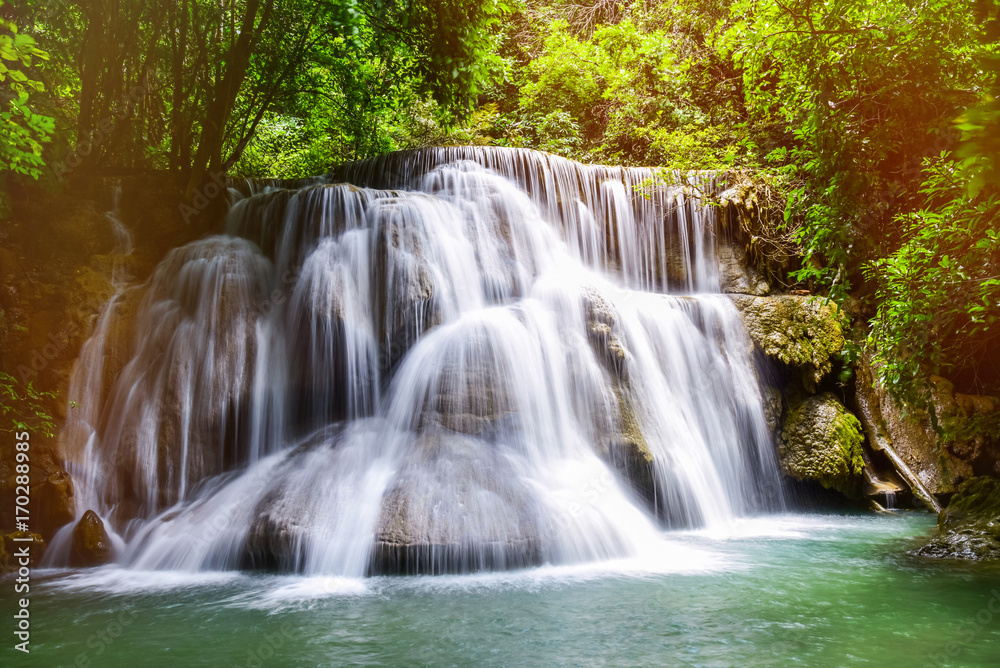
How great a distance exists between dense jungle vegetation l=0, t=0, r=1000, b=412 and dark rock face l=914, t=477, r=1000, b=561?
1.61m

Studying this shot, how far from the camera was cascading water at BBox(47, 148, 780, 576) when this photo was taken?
6293 mm

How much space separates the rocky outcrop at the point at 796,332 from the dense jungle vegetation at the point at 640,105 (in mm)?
1411

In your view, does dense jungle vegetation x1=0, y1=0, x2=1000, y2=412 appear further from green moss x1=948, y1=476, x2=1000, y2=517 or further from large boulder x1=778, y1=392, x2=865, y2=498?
large boulder x1=778, y1=392, x2=865, y2=498

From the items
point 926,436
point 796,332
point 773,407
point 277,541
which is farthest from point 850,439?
point 277,541

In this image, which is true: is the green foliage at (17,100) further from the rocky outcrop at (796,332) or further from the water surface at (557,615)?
the rocky outcrop at (796,332)

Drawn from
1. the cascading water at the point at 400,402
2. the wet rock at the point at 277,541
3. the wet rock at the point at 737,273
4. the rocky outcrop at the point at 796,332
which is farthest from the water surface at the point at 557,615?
the wet rock at the point at 737,273

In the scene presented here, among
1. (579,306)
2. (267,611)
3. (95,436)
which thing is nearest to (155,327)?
(95,436)

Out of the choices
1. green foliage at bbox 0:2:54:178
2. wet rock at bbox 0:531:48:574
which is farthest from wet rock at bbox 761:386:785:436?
green foliage at bbox 0:2:54:178

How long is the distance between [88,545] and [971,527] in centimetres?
948

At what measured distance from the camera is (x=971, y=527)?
21.6 ft

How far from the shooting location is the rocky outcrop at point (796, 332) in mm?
10602

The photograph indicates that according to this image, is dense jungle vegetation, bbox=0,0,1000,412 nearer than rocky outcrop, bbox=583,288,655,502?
Yes

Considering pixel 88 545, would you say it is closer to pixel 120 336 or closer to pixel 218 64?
pixel 120 336

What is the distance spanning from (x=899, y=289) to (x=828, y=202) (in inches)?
44.3
